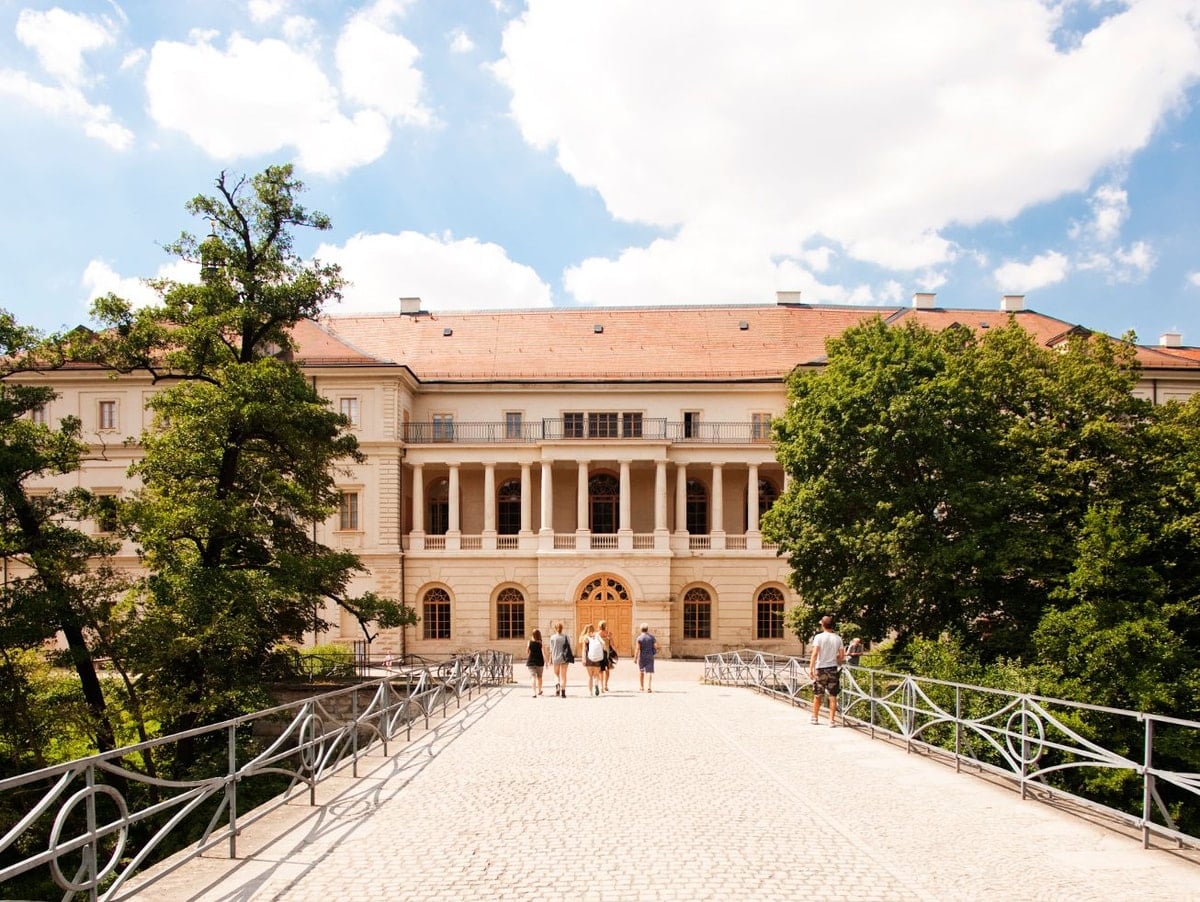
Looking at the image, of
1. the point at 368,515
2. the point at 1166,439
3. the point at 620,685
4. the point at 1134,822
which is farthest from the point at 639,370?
the point at 1134,822

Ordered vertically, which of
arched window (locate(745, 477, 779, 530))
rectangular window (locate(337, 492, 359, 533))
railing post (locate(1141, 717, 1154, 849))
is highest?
arched window (locate(745, 477, 779, 530))

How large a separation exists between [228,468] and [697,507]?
91.9 feet

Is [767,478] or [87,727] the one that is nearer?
[87,727]

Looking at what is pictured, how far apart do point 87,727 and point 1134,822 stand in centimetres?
1801

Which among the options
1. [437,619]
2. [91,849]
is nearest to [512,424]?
[437,619]

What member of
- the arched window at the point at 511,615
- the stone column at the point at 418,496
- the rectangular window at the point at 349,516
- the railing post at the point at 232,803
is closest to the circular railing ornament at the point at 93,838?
the railing post at the point at 232,803

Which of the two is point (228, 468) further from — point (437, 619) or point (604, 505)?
point (604, 505)

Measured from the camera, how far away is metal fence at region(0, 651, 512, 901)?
609 cm

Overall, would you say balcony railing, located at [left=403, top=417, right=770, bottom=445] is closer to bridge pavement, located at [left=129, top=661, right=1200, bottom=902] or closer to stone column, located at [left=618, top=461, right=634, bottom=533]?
stone column, located at [left=618, top=461, right=634, bottom=533]

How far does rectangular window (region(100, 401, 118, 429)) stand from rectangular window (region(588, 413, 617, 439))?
21.6m

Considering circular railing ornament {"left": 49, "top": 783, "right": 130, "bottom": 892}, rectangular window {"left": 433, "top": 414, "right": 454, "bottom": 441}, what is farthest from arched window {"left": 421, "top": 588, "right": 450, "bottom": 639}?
circular railing ornament {"left": 49, "top": 783, "right": 130, "bottom": 892}

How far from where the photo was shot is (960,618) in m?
24.7

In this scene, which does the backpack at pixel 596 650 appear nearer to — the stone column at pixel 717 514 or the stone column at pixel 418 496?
the stone column at pixel 717 514

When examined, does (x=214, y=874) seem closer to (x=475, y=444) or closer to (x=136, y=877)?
(x=136, y=877)
